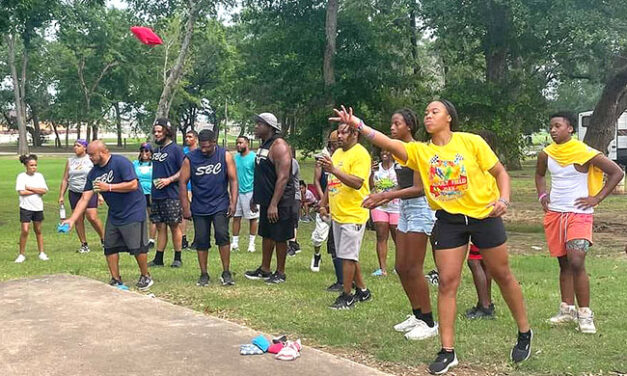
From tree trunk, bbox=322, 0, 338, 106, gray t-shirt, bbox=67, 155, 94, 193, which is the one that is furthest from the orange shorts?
tree trunk, bbox=322, 0, 338, 106

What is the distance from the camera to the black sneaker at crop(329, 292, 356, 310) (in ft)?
21.2

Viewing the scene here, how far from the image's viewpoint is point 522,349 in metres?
4.84

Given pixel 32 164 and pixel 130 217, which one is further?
pixel 32 164

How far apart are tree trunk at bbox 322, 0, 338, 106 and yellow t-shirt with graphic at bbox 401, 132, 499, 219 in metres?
12.4

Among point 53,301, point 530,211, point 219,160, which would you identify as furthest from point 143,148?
point 530,211

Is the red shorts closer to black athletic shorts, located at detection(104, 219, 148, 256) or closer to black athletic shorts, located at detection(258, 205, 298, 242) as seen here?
black athletic shorts, located at detection(258, 205, 298, 242)

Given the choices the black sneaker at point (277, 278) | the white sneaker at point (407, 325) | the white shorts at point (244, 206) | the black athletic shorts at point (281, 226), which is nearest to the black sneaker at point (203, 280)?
the black sneaker at point (277, 278)

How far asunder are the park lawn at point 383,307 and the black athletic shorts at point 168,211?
2.12 ft

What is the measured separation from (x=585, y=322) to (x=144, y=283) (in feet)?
14.3

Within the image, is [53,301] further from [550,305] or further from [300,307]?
[550,305]

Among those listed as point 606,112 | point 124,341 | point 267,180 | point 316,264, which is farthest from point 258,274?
point 606,112

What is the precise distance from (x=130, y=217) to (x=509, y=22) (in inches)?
393

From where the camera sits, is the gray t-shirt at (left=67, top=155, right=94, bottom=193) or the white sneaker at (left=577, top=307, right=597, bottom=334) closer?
the white sneaker at (left=577, top=307, right=597, bottom=334)

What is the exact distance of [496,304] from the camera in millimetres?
6738
